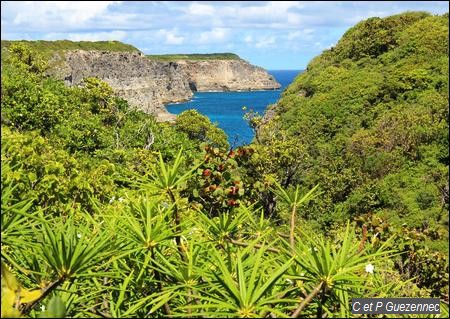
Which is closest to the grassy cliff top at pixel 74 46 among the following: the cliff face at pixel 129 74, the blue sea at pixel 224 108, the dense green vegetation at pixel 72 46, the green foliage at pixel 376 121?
the dense green vegetation at pixel 72 46

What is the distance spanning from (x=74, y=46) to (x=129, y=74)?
736 inches

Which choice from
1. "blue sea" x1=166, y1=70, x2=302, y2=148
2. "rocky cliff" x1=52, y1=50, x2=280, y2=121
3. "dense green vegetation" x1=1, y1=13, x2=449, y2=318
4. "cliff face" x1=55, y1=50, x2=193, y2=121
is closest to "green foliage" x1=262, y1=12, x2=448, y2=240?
"dense green vegetation" x1=1, y1=13, x2=449, y2=318

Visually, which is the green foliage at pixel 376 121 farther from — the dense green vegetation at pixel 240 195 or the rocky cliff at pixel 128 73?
the rocky cliff at pixel 128 73

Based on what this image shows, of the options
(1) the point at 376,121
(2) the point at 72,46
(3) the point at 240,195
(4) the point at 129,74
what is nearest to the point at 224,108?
(4) the point at 129,74

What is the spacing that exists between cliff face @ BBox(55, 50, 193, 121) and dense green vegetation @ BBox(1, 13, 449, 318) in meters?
50.1

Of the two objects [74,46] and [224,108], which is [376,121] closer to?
[74,46]

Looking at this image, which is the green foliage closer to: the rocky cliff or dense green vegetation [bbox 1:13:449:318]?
dense green vegetation [bbox 1:13:449:318]

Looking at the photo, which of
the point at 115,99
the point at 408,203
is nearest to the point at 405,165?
the point at 408,203

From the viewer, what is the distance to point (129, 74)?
127438 millimetres

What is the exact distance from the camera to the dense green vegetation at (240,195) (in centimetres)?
299

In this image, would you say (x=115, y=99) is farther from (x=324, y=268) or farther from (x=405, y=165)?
(x=324, y=268)

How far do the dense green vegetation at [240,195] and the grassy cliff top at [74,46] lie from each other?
47747mm

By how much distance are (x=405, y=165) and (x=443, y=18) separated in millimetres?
23962

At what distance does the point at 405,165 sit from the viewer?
117 feet
